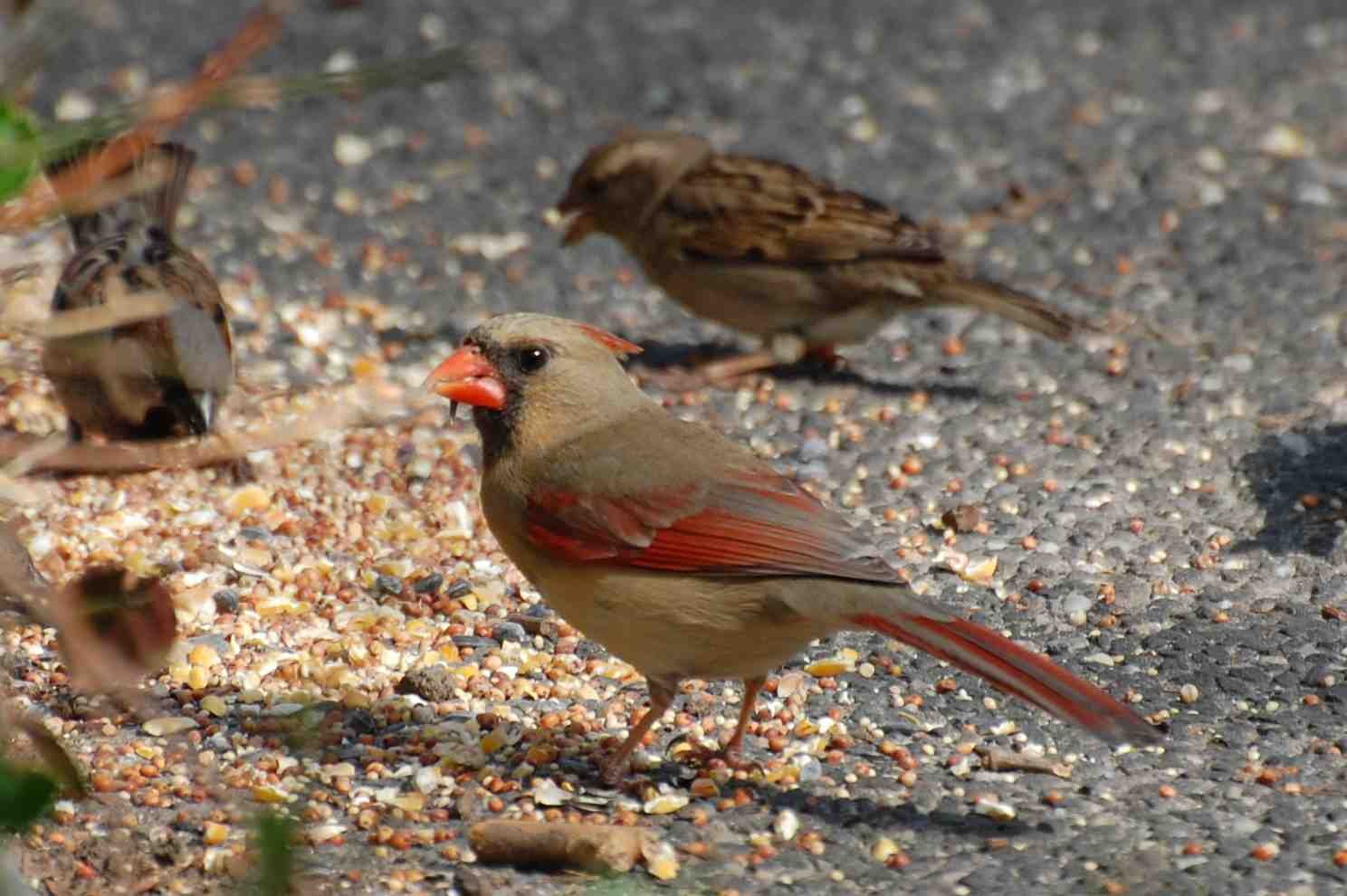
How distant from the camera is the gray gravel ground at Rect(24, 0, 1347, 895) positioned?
410 cm

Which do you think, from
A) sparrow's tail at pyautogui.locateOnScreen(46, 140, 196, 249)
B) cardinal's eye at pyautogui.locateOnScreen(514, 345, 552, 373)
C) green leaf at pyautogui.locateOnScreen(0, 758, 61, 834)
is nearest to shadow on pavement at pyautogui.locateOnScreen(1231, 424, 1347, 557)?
cardinal's eye at pyautogui.locateOnScreen(514, 345, 552, 373)

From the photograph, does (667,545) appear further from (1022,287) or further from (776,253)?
(1022,287)

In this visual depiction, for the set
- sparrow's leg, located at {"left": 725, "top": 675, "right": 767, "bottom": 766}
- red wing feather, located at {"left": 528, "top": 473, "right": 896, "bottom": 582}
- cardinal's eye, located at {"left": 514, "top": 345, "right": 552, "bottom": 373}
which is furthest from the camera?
cardinal's eye, located at {"left": 514, "top": 345, "right": 552, "bottom": 373}

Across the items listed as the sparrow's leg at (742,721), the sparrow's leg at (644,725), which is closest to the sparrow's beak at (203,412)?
the sparrow's leg at (644,725)

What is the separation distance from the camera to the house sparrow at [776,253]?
7012 mm

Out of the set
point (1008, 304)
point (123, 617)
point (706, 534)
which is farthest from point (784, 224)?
point (123, 617)

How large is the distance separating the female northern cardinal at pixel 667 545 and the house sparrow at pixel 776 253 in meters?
2.70

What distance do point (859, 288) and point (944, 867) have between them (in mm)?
3547

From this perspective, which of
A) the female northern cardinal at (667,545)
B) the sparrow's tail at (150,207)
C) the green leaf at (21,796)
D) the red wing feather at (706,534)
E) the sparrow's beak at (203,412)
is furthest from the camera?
the sparrow's tail at (150,207)

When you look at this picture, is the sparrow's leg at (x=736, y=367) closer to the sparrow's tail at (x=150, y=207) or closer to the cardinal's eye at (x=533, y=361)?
the sparrow's tail at (x=150, y=207)

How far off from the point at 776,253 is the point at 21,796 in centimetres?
462

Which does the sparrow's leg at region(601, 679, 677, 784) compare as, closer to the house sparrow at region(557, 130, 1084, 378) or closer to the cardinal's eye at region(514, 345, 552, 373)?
the cardinal's eye at region(514, 345, 552, 373)

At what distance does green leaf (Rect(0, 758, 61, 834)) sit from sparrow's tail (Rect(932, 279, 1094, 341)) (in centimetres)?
465

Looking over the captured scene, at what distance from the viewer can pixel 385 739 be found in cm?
433
